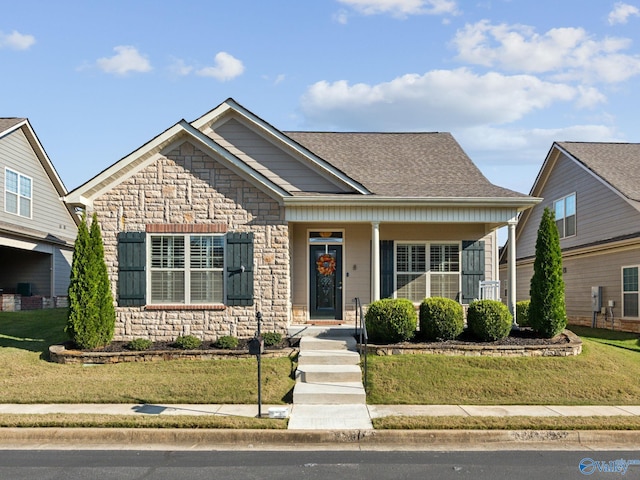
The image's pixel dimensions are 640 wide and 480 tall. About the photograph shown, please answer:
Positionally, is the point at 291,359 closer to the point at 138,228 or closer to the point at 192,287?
the point at 192,287

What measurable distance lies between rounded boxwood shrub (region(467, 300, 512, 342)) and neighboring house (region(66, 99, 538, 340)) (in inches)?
92.5

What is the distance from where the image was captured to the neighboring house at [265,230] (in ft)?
42.4

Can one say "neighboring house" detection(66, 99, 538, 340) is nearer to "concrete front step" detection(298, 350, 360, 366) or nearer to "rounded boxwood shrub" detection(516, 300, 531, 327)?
"rounded boxwood shrub" detection(516, 300, 531, 327)

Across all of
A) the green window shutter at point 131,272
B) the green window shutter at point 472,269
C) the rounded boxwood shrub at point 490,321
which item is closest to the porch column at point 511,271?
the green window shutter at point 472,269

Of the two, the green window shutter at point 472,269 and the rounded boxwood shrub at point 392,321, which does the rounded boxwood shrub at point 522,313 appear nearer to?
the green window shutter at point 472,269

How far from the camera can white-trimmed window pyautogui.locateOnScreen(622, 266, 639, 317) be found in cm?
1666

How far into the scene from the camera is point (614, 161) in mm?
20203

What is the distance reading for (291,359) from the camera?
11625 millimetres

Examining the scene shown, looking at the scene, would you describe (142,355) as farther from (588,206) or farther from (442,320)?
(588,206)

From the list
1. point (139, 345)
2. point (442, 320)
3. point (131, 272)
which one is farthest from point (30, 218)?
point (442, 320)

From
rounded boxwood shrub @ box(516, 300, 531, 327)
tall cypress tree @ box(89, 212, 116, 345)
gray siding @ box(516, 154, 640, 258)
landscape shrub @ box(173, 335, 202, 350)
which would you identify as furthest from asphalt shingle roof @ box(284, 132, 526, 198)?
tall cypress tree @ box(89, 212, 116, 345)
